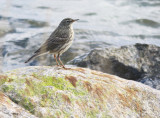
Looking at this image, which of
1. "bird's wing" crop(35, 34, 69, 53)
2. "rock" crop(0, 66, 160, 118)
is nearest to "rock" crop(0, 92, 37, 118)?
"rock" crop(0, 66, 160, 118)

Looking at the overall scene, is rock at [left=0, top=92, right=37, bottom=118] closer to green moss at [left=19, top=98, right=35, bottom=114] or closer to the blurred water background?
green moss at [left=19, top=98, right=35, bottom=114]

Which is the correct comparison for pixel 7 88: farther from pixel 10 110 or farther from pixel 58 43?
pixel 58 43

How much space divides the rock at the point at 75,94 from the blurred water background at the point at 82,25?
21.3 feet

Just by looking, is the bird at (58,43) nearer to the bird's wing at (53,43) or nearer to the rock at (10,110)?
the bird's wing at (53,43)

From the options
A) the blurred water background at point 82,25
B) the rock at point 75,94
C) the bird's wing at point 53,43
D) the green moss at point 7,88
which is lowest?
the blurred water background at point 82,25

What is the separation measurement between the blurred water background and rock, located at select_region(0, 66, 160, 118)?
651cm

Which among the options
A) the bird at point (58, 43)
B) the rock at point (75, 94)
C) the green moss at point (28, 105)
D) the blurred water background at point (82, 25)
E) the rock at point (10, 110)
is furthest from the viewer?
the blurred water background at point (82, 25)

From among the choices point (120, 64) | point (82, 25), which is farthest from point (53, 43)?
point (82, 25)

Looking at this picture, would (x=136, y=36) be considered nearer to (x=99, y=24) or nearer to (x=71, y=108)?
(x=99, y=24)

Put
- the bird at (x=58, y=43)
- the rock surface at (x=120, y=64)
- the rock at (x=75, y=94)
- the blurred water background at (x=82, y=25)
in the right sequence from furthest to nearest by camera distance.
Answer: the blurred water background at (x=82, y=25) → the rock surface at (x=120, y=64) → the bird at (x=58, y=43) → the rock at (x=75, y=94)

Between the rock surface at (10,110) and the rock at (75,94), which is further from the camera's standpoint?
the rock at (75,94)

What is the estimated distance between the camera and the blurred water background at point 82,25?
14203 mm

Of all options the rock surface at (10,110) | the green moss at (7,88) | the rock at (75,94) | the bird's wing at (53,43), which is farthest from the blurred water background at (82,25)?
the rock surface at (10,110)

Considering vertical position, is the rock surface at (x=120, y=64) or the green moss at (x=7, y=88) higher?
the green moss at (x=7, y=88)
